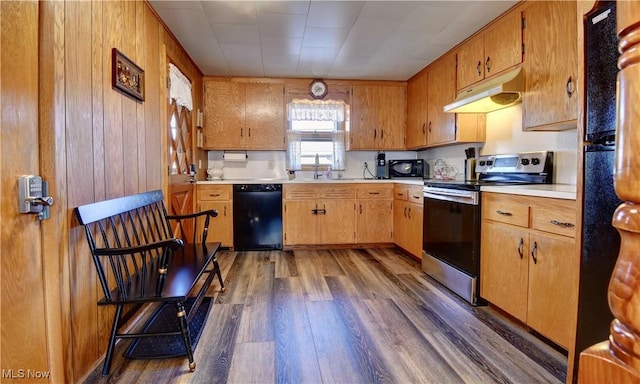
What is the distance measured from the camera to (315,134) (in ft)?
14.8

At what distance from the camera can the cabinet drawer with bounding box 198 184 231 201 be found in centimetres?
388

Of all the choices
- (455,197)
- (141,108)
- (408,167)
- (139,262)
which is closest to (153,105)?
(141,108)

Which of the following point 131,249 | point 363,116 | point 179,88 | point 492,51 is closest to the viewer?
point 131,249

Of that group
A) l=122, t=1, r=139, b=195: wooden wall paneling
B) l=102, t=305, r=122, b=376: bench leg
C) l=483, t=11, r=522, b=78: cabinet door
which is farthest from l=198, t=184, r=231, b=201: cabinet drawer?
l=483, t=11, r=522, b=78: cabinet door

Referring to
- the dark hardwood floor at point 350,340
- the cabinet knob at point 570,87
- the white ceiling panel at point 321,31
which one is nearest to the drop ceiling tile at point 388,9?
the white ceiling panel at point 321,31

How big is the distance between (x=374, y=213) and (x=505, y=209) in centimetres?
208

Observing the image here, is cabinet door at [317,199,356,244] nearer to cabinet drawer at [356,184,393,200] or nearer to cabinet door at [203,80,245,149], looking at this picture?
cabinet drawer at [356,184,393,200]

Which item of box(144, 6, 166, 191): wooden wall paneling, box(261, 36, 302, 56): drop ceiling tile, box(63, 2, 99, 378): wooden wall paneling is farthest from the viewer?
box(261, 36, 302, 56): drop ceiling tile

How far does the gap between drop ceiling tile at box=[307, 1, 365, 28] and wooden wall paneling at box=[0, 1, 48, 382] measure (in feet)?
5.73

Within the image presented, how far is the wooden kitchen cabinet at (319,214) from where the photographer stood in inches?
158

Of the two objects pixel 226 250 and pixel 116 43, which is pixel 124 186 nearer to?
pixel 116 43

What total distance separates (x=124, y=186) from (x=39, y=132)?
0.69 m

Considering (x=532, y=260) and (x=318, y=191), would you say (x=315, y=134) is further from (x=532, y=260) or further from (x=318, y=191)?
(x=532, y=260)

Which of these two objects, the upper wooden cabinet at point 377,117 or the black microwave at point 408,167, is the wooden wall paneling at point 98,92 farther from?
the black microwave at point 408,167
